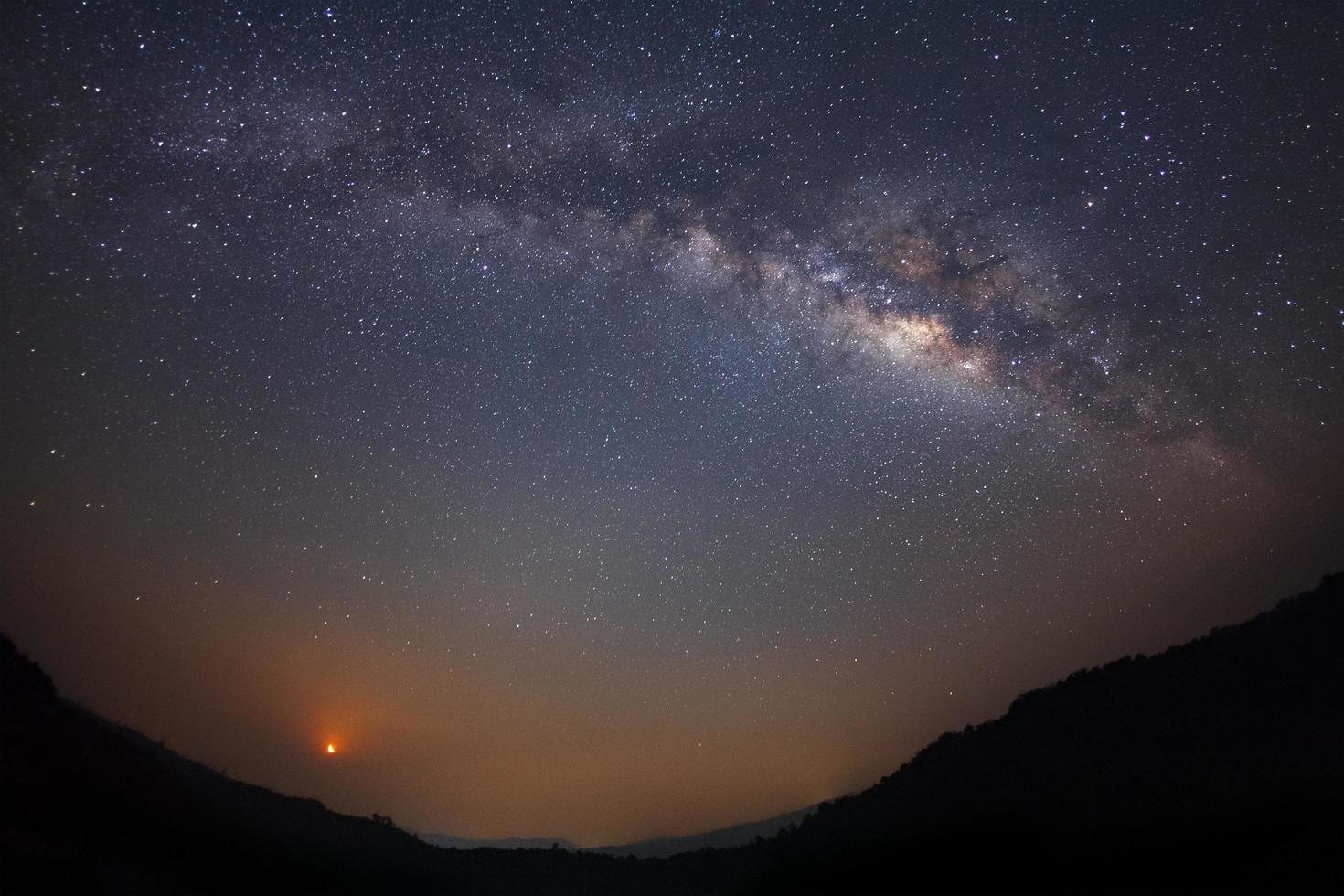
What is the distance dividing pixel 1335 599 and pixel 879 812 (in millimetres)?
13321

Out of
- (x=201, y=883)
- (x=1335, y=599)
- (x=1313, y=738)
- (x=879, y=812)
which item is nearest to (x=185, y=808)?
(x=201, y=883)

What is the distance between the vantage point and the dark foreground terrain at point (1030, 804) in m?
13.9

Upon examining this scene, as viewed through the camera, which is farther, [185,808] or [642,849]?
[642,849]

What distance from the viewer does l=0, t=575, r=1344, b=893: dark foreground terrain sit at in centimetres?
1389

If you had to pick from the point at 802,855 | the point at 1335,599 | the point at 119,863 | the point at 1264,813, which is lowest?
the point at 802,855

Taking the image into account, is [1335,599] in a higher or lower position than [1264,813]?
higher

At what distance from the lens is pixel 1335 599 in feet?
63.2

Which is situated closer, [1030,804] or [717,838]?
[1030,804]

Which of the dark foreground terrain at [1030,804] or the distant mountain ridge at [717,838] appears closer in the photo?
the dark foreground terrain at [1030,804]

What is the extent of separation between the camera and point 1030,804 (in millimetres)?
18000

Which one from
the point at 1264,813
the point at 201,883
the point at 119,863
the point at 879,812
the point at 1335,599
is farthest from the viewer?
the point at 879,812

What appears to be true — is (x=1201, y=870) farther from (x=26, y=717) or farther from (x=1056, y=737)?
(x=26, y=717)

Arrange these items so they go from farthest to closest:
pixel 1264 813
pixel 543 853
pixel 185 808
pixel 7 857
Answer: pixel 543 853, pixel 185 808, pixel 1264 813, pixel 7 857

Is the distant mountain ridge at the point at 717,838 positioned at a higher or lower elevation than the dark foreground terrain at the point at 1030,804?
lower
